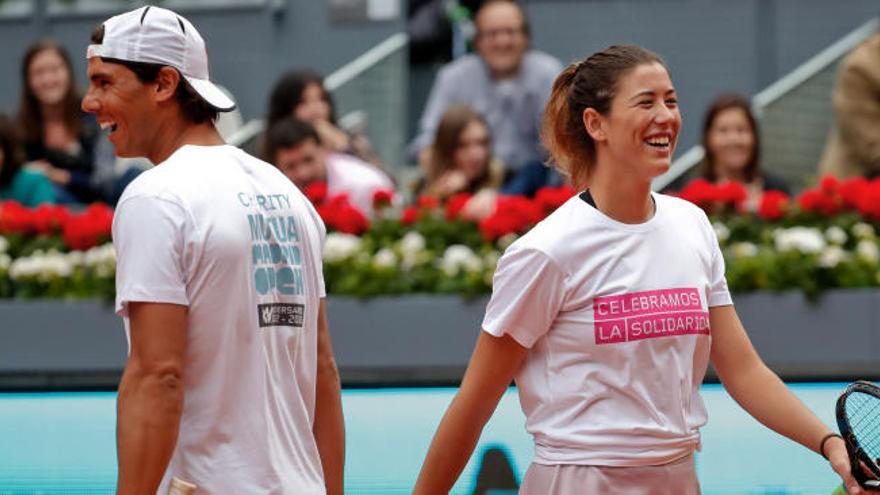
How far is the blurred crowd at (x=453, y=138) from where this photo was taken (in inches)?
323

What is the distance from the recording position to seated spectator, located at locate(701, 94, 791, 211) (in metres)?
8.17

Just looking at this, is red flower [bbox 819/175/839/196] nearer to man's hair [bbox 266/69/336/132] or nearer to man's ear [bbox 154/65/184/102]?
man's hair [bbox 266/69/336/132]

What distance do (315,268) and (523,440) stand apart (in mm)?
2007

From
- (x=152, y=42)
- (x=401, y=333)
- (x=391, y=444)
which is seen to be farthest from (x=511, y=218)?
(x=152, y=42)

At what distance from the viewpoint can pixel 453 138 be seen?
8.51 metres

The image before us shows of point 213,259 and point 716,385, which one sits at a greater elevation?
point 213,259

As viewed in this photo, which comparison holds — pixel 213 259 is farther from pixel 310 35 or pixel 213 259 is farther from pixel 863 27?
pixel 310 35

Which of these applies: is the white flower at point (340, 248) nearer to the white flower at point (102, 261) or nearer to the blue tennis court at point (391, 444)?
the white flower at point (102, 261)

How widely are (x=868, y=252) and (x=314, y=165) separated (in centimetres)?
257

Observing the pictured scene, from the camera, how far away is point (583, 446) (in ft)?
12.1

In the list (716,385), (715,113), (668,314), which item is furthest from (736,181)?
(668,314)

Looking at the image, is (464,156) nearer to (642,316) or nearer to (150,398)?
(642,316)

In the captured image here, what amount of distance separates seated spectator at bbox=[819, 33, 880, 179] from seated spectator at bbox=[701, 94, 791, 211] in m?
0.56

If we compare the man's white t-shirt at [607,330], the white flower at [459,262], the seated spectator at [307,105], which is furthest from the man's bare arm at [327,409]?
the seated spectator at [307,105]
